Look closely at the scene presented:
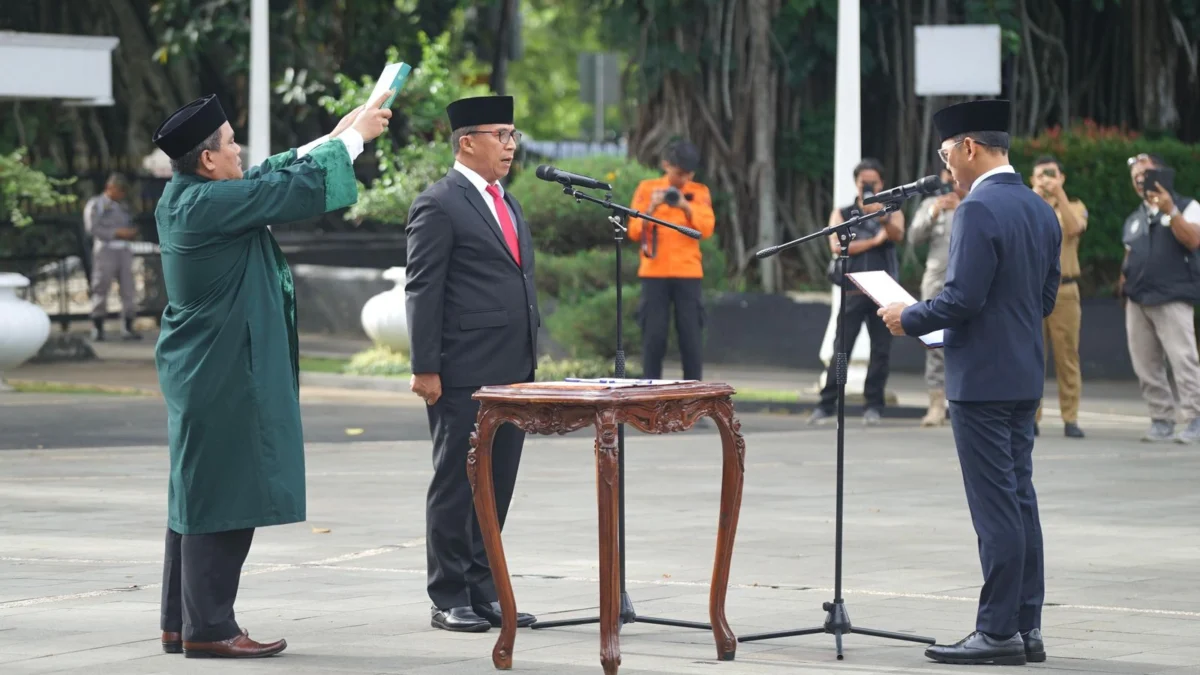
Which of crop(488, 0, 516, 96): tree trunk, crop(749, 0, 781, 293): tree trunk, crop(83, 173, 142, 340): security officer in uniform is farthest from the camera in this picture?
crop(488, 0, 516, 96): tree trunk

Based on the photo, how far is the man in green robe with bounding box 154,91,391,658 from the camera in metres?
7.11

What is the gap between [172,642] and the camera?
283 inches

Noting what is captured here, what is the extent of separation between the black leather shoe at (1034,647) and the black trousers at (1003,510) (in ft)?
0.13

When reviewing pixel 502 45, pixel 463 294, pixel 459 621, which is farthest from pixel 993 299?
pixel 502 45

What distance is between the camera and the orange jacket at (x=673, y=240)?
15336 mm

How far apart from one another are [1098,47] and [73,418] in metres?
12.9

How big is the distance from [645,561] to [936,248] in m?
6.76

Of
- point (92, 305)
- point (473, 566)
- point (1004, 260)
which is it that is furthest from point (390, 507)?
point (92, 305)

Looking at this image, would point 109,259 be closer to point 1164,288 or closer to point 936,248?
point 936,248

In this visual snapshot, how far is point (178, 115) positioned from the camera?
7.21 metres

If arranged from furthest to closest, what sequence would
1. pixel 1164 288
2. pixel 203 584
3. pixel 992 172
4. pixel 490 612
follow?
1. pixel 1164 288
2. pixel 490 612
3. pixel 992 172
4. pixel 203 584

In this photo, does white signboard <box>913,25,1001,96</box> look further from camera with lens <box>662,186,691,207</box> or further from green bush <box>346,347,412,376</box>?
green bush <box>346,347,412,376</box>

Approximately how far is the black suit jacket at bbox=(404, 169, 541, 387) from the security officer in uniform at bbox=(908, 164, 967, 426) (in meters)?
7.63

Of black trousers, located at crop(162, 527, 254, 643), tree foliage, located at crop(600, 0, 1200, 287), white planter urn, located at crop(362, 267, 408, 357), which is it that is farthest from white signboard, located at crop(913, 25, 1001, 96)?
black trousers, located at crop(162, 527, 254, 643)
